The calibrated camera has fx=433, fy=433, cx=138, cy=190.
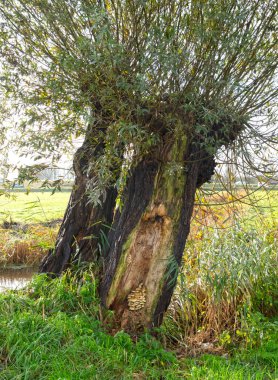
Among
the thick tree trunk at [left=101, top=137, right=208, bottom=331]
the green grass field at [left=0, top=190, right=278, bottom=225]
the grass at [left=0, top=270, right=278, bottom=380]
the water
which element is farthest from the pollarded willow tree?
the water

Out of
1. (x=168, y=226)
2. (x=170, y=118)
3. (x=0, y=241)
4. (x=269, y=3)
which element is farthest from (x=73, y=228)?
(x=0, y=241)

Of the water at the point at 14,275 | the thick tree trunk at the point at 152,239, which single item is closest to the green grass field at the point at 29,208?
the thick tree trunk at the point at 152,239

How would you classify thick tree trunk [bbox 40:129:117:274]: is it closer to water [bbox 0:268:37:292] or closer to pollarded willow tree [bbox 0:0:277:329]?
pollarded willow tree [bbox 0:0:277:329]

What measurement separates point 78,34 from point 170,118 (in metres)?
1.11

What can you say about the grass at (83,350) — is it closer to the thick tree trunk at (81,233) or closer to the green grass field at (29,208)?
the thick tree trunk at (81,233)

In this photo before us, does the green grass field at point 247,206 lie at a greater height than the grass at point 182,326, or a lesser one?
greater

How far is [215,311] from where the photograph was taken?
192 inches

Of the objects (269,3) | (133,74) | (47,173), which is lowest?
(47,173)

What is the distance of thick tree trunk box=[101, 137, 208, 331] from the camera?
414 cm

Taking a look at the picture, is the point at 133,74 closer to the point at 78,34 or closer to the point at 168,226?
the point at 78,34

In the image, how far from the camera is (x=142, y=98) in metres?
3.78

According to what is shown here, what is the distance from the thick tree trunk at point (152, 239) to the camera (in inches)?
163

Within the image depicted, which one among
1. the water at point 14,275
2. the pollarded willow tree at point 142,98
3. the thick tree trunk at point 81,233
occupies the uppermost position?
the pollarded willow tree at point 142,98

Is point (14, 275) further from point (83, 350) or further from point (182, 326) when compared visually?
point (83, 350)
